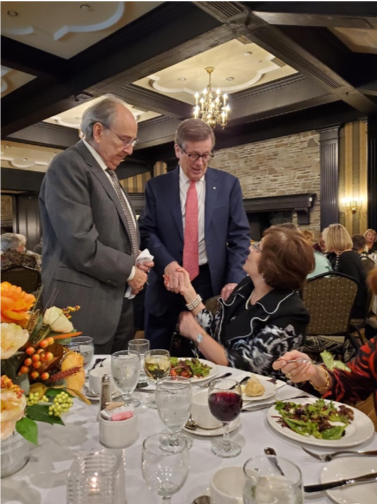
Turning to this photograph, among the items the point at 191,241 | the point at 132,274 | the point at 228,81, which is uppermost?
the point at 228,81

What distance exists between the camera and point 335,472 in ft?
2.38

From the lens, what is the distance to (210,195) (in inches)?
81.7

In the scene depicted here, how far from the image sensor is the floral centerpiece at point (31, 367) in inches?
24.6

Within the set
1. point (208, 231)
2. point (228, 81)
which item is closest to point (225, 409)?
point (208, 231)

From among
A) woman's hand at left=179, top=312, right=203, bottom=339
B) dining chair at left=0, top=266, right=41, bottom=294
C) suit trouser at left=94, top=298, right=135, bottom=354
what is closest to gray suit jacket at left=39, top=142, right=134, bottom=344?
suit trouser at left=94, top=298, right=135, bottom=354

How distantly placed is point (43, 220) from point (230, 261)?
938mm

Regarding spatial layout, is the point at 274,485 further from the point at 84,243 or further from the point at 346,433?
the point at 84,243

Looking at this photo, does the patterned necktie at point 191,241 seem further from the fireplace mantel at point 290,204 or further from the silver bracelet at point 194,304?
the fireplace mantel at point 290,204

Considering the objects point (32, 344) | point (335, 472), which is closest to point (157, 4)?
point (32, 344)

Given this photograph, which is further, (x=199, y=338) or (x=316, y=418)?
(x=199, y=338)

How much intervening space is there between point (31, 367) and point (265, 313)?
103 cm

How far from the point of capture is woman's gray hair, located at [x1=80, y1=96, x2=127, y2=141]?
5.54 ft

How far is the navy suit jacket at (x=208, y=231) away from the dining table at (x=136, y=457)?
1.05 meters

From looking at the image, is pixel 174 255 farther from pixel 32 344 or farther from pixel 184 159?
pixel 32 344
